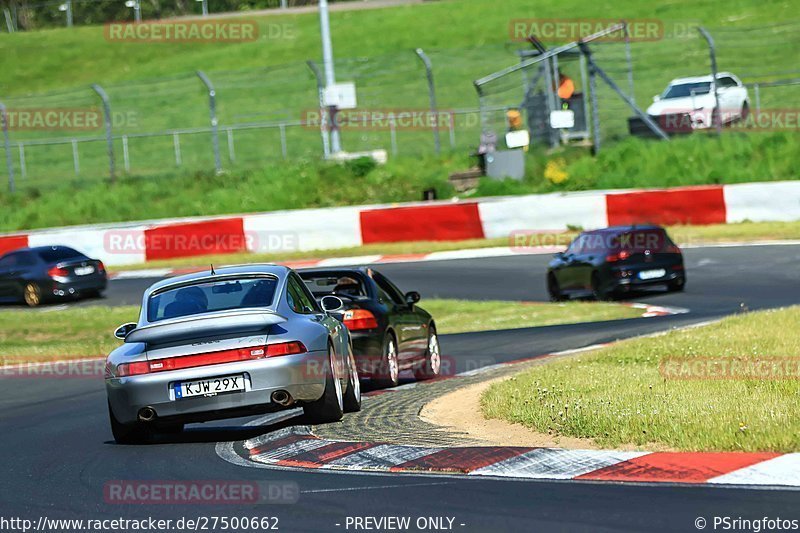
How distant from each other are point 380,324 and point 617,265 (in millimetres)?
9857

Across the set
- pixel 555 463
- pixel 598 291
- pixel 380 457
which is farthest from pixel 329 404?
pixel 598 291

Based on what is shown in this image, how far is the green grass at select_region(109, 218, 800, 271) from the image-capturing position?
2764 cm

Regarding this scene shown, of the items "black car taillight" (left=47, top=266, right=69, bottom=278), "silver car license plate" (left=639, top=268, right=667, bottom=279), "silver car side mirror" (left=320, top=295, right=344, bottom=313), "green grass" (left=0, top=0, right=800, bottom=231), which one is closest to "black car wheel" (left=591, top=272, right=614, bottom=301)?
"silver car license plate" (left=639, top=268, right=667, bottom=279)

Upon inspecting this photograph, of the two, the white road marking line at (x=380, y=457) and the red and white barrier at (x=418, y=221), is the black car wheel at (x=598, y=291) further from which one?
the white road marking line at (x=380, y=457)

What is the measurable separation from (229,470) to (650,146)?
86.7 feet

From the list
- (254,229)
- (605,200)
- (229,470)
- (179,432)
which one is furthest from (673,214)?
(229,470)

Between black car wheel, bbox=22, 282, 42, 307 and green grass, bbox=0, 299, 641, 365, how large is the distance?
3.11 meters

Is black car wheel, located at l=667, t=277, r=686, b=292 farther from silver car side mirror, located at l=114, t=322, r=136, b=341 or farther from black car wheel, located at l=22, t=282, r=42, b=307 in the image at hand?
silver car side mirror, located at l=114, t=322, r=136, b=341

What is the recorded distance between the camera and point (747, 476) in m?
7.36

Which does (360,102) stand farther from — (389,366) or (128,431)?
(128,431)

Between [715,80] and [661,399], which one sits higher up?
[715,80]

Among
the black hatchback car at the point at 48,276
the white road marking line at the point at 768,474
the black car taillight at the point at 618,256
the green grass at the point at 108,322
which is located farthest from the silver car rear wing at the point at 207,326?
the black hatchback car at the point at 48,276

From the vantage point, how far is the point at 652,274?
22766 millimetres

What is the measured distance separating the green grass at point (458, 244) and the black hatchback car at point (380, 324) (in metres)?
13.5
